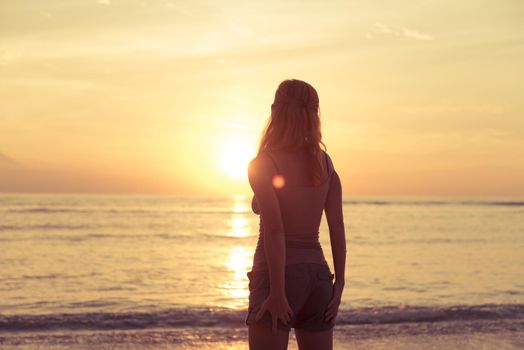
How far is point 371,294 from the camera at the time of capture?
1350cm

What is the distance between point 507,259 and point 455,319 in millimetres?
12199

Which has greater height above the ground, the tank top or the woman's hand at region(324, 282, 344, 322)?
the tank top

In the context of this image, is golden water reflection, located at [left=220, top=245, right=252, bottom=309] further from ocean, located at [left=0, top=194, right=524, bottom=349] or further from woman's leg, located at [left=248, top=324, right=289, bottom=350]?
woman's leg, located at [left=248, top=324, right=289, bottom=350]

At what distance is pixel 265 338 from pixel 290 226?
1.72 feet

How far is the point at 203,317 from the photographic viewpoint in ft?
35.9

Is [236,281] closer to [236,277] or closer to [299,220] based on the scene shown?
[236,277]

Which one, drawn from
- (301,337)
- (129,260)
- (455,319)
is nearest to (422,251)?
(129,260)

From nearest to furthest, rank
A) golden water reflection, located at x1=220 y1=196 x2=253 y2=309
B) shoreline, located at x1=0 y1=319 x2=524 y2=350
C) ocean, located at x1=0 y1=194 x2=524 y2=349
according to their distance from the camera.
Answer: shoreline, located at x1=0 y1=319 x2=524 y2=350 < ocean, located at x1=0 y1=194 x2=524 y2=349 < golden water reflection, located at x1=220 y1=196 x2=253 y2=309

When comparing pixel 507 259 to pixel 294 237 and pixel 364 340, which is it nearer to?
pixel 364 340

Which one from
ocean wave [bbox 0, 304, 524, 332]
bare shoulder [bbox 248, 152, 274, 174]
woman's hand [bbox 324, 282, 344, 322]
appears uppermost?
bare shoulder [bbox 248, 152, 274, 174]

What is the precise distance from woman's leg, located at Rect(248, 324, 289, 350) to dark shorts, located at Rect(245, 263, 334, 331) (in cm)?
2

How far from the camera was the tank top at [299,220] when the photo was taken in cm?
290

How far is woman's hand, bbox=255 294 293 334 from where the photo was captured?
2828 mm

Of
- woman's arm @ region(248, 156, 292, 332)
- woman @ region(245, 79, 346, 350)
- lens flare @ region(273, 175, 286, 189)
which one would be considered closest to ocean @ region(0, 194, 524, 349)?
woman @ region(245, 79, 346, 350)
